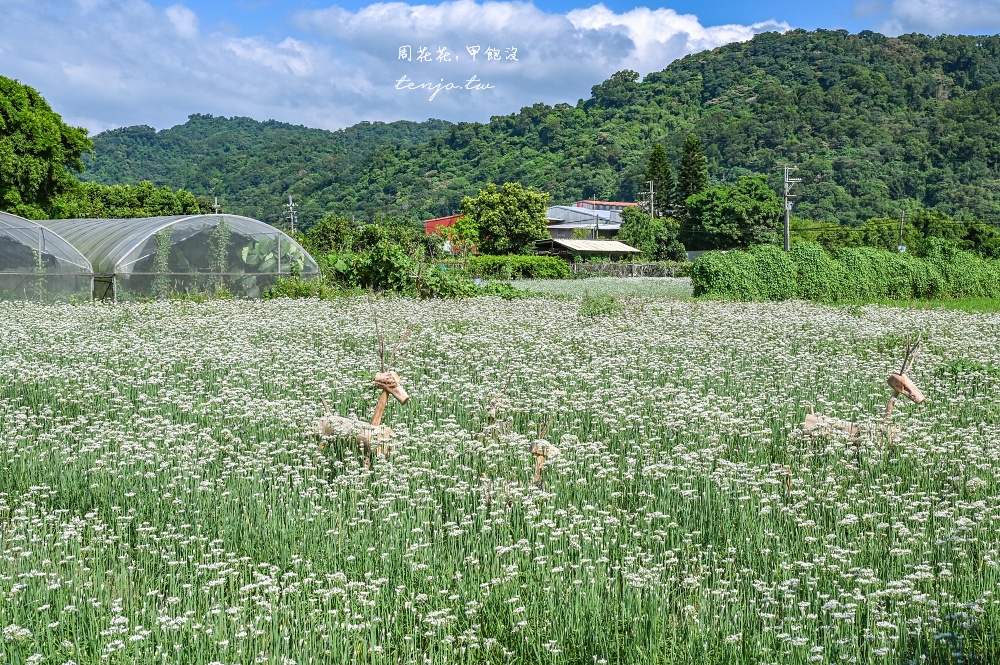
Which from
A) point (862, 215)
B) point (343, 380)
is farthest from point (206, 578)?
point (862, 215)

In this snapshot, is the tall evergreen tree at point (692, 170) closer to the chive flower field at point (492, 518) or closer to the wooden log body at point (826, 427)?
the chive flower field at point (492, 518)

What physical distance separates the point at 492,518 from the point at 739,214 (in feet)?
243

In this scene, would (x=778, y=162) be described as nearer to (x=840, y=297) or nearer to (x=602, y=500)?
(x=840, y=297)

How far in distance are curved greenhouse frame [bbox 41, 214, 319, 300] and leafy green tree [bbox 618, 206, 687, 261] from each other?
174 feet

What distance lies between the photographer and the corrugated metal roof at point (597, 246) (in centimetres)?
7112

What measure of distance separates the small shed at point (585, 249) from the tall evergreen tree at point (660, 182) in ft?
37.4

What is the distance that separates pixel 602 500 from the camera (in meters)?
5.50

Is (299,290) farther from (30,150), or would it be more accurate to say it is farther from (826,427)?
(826,427)

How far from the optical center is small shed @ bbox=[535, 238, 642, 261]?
234 ft

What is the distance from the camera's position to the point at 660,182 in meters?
86.2

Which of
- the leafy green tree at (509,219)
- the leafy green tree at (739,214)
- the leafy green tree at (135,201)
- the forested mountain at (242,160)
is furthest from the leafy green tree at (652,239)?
the forested mountain at (242,160)

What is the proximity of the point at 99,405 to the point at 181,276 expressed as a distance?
15.0 metres

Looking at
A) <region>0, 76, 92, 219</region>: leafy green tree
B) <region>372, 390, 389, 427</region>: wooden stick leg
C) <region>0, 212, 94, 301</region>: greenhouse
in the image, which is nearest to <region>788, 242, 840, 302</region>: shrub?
<region>0, 212, 94, 301</region>: greenhouse

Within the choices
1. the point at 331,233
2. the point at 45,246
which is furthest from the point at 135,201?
the point at 45,246
